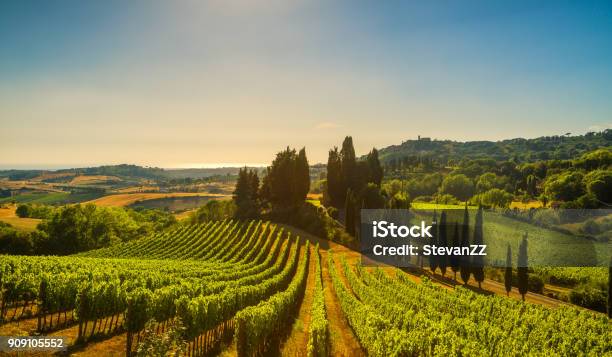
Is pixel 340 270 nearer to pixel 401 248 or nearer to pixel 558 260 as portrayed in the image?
pixel 401 248

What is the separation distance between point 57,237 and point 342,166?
7179 centimetres

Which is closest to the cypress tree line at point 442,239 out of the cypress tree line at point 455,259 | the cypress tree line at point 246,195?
the cypress tree line at point 455,259

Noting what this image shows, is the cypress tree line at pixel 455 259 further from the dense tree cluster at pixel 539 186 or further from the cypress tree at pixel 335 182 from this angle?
the dense tree cluster at pixel 539 186

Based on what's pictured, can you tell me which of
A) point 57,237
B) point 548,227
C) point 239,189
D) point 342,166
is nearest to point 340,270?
point 342,166

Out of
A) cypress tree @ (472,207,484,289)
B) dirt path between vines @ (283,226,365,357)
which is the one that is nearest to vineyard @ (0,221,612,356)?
dirt path between vines @ (283,226,365,357)

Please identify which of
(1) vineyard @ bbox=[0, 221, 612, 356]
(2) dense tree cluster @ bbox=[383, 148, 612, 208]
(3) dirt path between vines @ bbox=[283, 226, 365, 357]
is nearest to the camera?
(1) vineyard @ bbox=[0, 221, 612, 356]

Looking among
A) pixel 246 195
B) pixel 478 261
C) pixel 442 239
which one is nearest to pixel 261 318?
pixel 478 261

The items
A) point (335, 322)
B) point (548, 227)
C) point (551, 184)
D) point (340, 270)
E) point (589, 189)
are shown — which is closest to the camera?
point (335, 322)

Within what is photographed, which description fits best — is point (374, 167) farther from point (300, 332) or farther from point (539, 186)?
point (539, 186)

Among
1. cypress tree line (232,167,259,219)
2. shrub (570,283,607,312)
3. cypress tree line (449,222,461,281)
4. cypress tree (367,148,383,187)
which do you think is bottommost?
shrub (570,283,607,312)

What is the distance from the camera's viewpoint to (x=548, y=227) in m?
77.7

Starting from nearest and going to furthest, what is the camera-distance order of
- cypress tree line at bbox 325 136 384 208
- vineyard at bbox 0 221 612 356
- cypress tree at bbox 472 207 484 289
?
vineyard at bbox 0 221 612 356 → cypress tree at bbox 472 207 484 289 → cypress tree line at bbox 325 136 384 208

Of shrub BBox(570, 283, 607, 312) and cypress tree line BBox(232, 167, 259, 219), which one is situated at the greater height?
cypress tree line BBox(232, 167, 259, 219)

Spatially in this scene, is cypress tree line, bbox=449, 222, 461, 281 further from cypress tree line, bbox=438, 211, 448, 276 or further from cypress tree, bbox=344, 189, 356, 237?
cypress tree, bbox=344, 189, 356, 237
